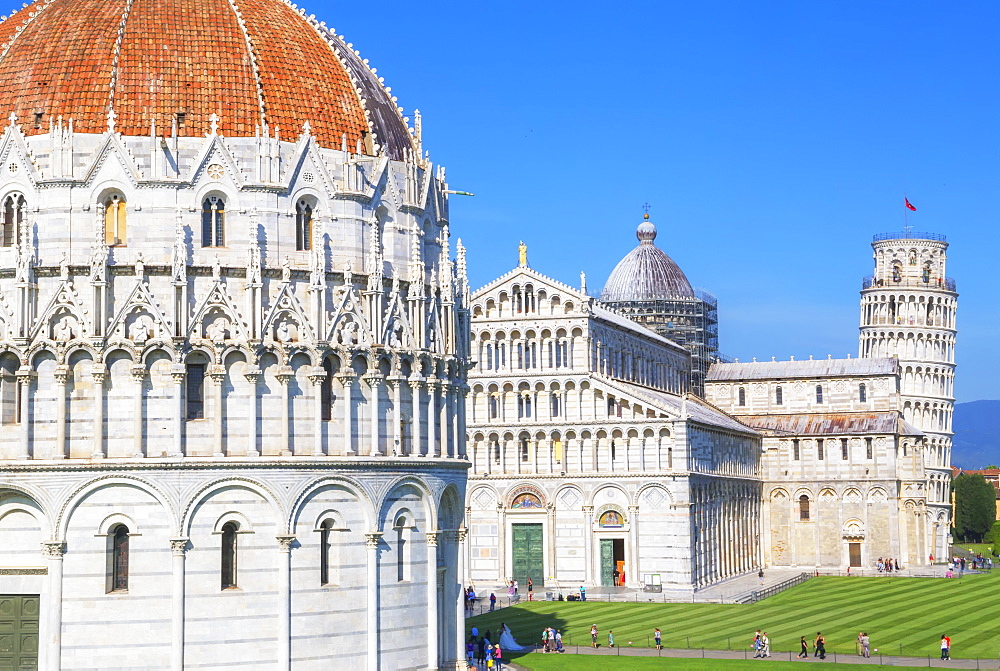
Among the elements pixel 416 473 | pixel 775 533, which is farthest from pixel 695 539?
pixel 416 473

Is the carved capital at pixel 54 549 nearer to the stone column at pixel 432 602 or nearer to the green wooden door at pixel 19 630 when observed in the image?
the green wooden door at pixel 19 630

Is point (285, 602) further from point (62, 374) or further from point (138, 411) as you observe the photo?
point (62, 374)

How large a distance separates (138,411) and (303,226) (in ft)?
31.4

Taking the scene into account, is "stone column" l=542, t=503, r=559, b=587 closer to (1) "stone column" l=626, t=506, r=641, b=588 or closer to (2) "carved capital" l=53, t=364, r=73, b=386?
(1) "stone column" l=626, t=506, r=641, b=588

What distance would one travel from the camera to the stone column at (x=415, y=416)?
5628cm

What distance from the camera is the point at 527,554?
350 feet

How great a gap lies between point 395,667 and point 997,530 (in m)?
116

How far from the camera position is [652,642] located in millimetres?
71188

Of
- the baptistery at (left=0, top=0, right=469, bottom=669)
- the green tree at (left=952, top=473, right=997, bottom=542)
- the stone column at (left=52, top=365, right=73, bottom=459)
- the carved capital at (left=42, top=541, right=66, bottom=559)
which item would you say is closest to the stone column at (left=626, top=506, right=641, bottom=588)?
the baptistery at (left=0, top=0, right=469, bottom=669)

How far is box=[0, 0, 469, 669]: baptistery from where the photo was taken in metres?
50.9

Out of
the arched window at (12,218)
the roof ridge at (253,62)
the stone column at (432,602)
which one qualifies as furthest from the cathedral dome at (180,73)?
the stone column at (432,602)

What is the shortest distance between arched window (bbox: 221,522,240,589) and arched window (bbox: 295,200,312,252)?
10786mm

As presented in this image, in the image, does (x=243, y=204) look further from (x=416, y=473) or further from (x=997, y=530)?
(x=997, y=530)

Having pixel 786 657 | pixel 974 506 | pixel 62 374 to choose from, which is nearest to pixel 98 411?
pixel 62 374
